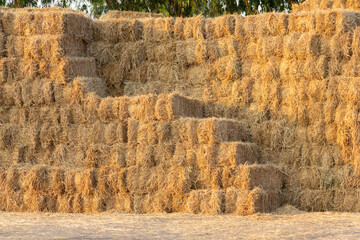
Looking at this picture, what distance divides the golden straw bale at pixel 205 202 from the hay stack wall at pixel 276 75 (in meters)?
1.45

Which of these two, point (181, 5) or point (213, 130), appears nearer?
point (213, 130)

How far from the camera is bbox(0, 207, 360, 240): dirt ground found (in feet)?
29.8

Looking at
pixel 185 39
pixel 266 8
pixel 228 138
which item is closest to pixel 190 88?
pixel 185 39

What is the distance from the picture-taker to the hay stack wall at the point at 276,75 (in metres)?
12.3

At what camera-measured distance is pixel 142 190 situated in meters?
12.2

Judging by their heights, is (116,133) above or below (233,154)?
above

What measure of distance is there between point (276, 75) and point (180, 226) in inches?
152

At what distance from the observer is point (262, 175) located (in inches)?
468

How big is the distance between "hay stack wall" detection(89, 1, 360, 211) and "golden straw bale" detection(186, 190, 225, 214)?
145 centimetres

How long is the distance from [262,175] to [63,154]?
3.33m

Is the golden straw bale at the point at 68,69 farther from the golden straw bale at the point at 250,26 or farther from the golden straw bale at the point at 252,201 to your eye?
the golden straw bale at the point at 252,201

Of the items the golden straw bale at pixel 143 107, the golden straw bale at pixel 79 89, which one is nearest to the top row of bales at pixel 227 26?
the golden straw bale at pixel 79 89

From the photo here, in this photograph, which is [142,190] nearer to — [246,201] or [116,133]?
[116,133]

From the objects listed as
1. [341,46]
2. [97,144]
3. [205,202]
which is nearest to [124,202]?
[97,144]
